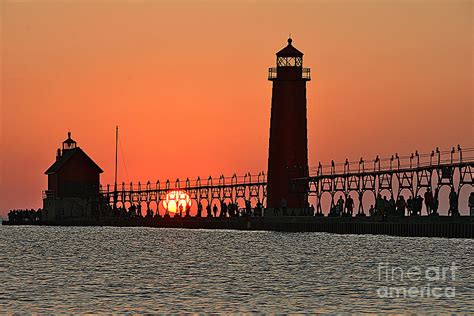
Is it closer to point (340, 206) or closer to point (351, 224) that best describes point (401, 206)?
point (351, 224)

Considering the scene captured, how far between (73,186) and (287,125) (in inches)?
2013

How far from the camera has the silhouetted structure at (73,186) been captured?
13612 cm

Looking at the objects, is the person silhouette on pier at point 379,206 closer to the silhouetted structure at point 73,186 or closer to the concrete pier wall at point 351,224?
the concrete pier wall at point 351,224

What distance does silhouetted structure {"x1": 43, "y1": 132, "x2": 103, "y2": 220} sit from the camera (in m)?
136

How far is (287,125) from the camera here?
9112 centimetres

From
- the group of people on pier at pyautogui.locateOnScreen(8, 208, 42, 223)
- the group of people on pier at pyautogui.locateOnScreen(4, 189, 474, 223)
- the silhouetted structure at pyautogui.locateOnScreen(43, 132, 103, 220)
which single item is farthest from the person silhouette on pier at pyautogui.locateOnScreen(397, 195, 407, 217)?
the group of people on pier at pyautogui.locateOnScreen(8, 208, 42, 223)

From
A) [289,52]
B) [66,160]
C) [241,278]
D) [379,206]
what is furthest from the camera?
[66,160]

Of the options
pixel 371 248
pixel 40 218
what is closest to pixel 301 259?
pixel 371 248

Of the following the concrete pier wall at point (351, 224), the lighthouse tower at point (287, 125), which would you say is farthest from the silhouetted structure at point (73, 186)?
the lighthouse tower at point (287, 125)

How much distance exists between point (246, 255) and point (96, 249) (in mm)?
13494

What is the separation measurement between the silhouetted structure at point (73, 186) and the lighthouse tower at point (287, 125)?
4740 cm

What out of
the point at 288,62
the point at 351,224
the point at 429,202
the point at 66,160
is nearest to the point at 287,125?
the point at 288,62

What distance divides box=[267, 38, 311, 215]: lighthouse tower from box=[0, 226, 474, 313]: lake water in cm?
2115

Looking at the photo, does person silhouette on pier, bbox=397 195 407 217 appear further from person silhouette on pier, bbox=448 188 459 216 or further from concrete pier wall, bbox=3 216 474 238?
person silhouette on pier, bbox=448 188 459 216
